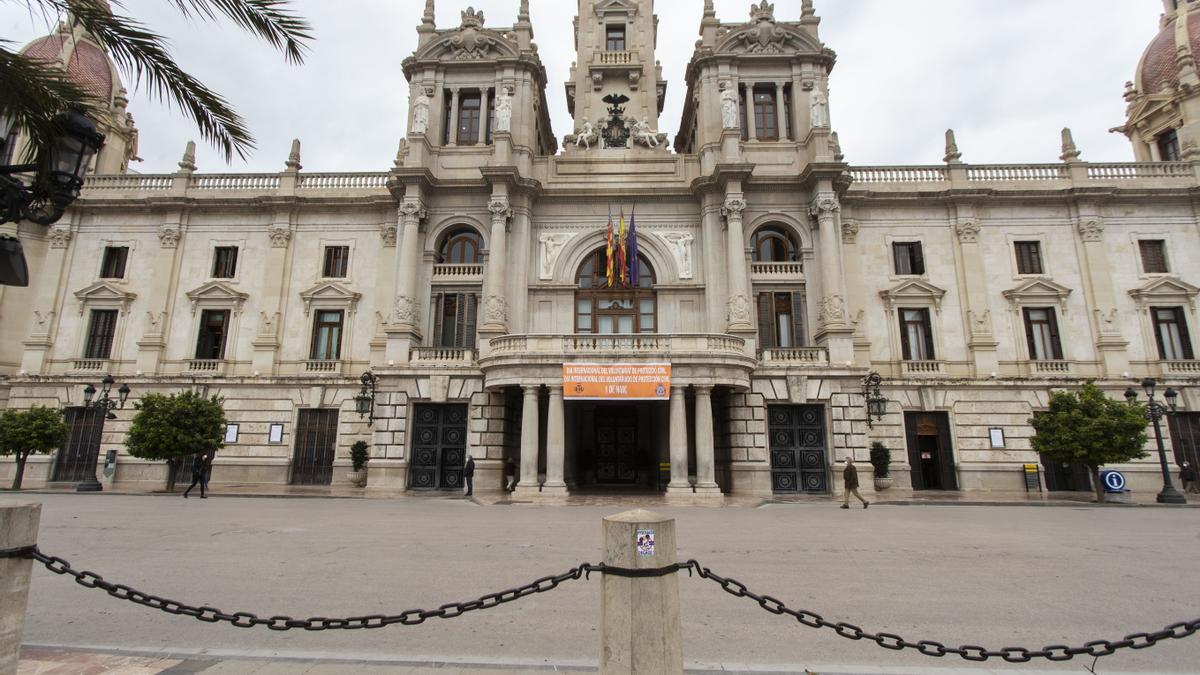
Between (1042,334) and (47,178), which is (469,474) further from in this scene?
(1042,334)

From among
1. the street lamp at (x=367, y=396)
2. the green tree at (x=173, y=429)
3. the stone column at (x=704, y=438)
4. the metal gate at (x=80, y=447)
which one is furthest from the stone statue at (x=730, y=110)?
the metal gate at (x=80, y=447)

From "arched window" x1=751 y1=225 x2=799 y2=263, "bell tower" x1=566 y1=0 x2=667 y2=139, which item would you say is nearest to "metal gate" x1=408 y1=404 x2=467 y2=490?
"arched window" x1=751 y1=225 x2=799 y2=263

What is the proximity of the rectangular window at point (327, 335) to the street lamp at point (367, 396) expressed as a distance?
4.24 m

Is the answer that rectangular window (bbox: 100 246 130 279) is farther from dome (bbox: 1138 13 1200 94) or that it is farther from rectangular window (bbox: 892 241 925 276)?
dome (bbox: 1138 13 1200 94)

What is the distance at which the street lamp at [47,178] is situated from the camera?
5.27 metres

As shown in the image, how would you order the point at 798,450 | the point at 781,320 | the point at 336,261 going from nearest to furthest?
the point at 798,450 → the point at 781,320 → the point at 336,261

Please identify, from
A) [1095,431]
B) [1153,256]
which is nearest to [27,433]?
[1095,431]

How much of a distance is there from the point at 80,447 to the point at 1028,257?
47588 mm

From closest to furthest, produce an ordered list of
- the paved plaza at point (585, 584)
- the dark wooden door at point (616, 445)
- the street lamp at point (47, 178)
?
the street lamp at point (47, 178) < the paved plaza at point (585, 584) < the dark wooden door at point (616, 445)

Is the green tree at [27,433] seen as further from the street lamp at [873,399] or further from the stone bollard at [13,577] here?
the street lamp at [873,399]

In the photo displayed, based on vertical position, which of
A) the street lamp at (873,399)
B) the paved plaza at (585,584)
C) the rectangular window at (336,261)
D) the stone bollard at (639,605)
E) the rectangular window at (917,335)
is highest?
the rectangular window at (336,261)

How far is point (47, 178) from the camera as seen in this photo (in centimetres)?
558

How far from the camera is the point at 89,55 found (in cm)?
3716

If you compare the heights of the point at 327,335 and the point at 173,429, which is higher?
the point at 327,335
